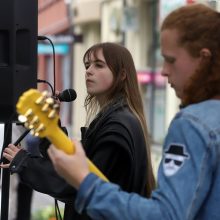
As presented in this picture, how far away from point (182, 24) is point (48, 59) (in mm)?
22494

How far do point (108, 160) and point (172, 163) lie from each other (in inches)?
29.0

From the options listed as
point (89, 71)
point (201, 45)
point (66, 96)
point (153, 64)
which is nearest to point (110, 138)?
point (89, 71)

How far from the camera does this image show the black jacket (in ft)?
7.23

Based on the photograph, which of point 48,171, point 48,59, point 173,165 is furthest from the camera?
point 48,59

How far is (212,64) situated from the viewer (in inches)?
61.2

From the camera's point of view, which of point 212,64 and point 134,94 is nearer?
point 212,64

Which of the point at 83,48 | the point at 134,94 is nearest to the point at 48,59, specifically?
the point at 83,48

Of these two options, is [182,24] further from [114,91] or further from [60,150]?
[114,91]

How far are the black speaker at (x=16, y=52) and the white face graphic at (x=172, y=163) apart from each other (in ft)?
4.40

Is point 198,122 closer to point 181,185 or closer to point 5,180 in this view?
point 181,185

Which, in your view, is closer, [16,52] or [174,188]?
[174,188]

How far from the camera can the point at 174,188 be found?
4.75 ft

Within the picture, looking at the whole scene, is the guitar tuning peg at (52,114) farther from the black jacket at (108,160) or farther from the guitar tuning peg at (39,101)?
the black jacket at (108,160)

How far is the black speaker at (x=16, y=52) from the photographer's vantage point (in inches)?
108
